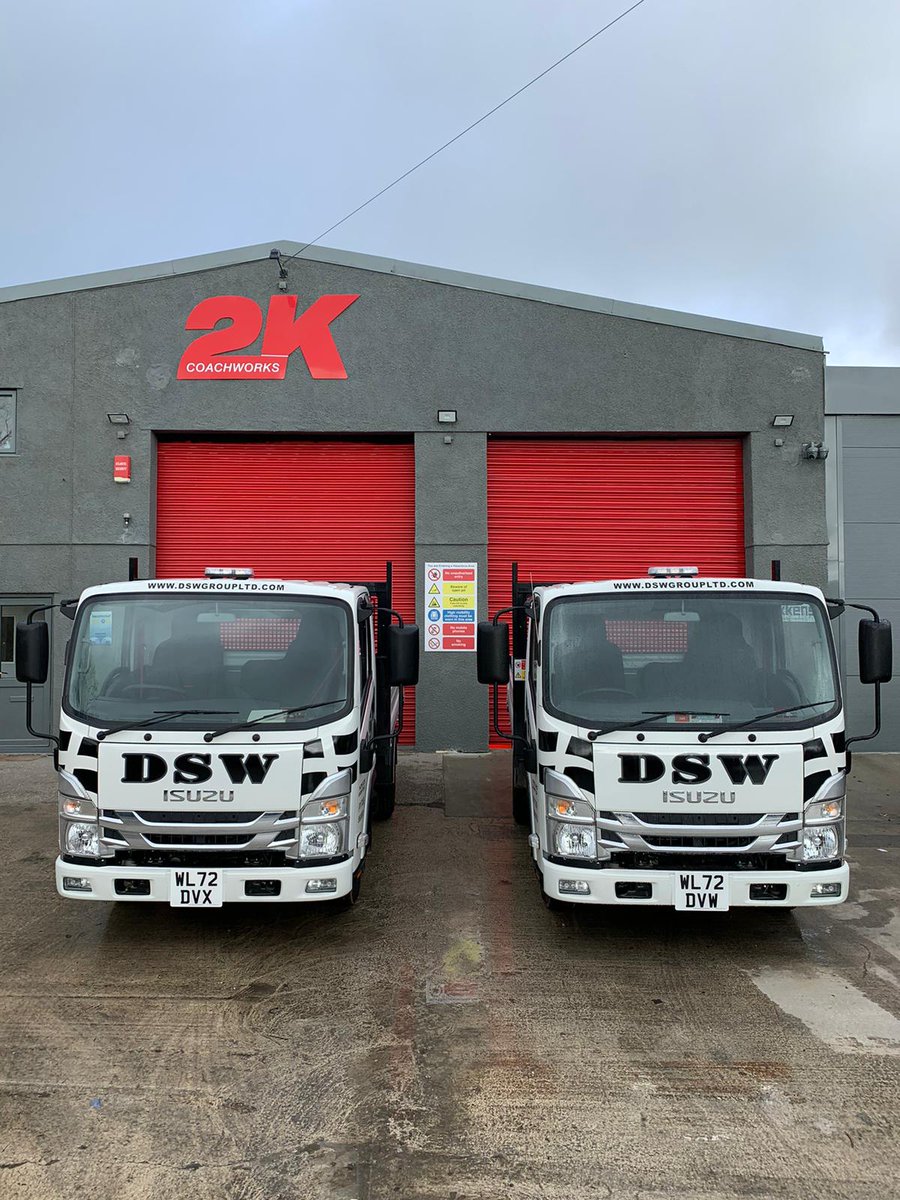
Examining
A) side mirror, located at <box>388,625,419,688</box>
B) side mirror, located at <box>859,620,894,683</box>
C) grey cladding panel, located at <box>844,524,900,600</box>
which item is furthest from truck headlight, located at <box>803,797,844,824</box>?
grey cladding panel, located at <box>844,524,900,600</box>

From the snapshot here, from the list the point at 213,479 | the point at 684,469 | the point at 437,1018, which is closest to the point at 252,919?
the point at 437,1018

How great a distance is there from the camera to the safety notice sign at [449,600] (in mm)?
11969

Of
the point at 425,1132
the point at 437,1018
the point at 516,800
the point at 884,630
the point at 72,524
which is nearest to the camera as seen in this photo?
the point at 425,1132

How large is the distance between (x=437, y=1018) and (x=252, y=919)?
1904mm

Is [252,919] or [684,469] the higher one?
[684,469]

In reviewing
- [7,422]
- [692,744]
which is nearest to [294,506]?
[7,422]

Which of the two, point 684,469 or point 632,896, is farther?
point 684,469

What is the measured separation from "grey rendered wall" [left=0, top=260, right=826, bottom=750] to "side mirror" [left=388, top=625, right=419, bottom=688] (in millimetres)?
6205

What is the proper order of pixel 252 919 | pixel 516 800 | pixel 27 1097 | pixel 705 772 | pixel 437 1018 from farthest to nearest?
pixel 516 800
pixel 252 919
pixel 705 772
pixel 437 1018
pixel 27 1097

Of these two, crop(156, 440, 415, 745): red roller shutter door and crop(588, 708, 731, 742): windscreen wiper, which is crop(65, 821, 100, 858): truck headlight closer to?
crop(588, 708, 731, 742): windscreen wiper

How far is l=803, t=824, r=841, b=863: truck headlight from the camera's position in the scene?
482cm

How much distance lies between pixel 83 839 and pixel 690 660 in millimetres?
3780

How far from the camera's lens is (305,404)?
12055 millimetres

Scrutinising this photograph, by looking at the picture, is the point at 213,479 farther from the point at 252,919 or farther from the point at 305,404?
the point at 252,919
